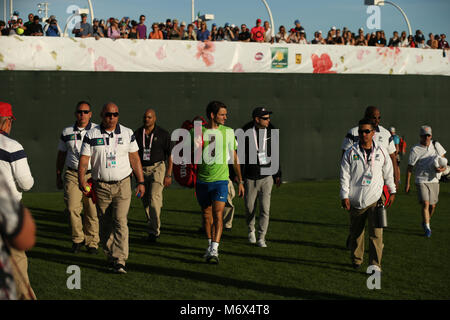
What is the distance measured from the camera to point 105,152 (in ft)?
26.6

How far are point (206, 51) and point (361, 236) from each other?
12.2 meters

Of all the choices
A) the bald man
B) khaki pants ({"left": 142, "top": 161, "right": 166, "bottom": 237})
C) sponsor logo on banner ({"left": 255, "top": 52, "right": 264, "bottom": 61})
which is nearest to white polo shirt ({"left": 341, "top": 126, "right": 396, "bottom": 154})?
the bald man

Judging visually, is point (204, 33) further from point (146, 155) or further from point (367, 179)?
point (367, 179)

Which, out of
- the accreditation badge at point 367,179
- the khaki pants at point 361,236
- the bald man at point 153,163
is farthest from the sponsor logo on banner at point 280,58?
the accreditation badge at point 367,179

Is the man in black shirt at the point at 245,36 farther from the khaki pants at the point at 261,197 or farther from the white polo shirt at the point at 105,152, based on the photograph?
the white polo shirt at the point at 105,152

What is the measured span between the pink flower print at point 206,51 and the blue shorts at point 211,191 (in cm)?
1103

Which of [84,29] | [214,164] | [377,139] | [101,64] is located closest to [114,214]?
[214,164]

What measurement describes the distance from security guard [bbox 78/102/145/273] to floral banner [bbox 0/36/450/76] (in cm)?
1037

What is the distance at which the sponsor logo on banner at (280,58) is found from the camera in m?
20.4

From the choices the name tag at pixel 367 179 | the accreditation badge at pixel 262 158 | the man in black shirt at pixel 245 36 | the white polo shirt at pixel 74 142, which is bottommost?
the name tag at pixel 367 179

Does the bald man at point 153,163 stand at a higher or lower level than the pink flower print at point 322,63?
lower

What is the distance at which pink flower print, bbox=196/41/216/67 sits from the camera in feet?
64.0
